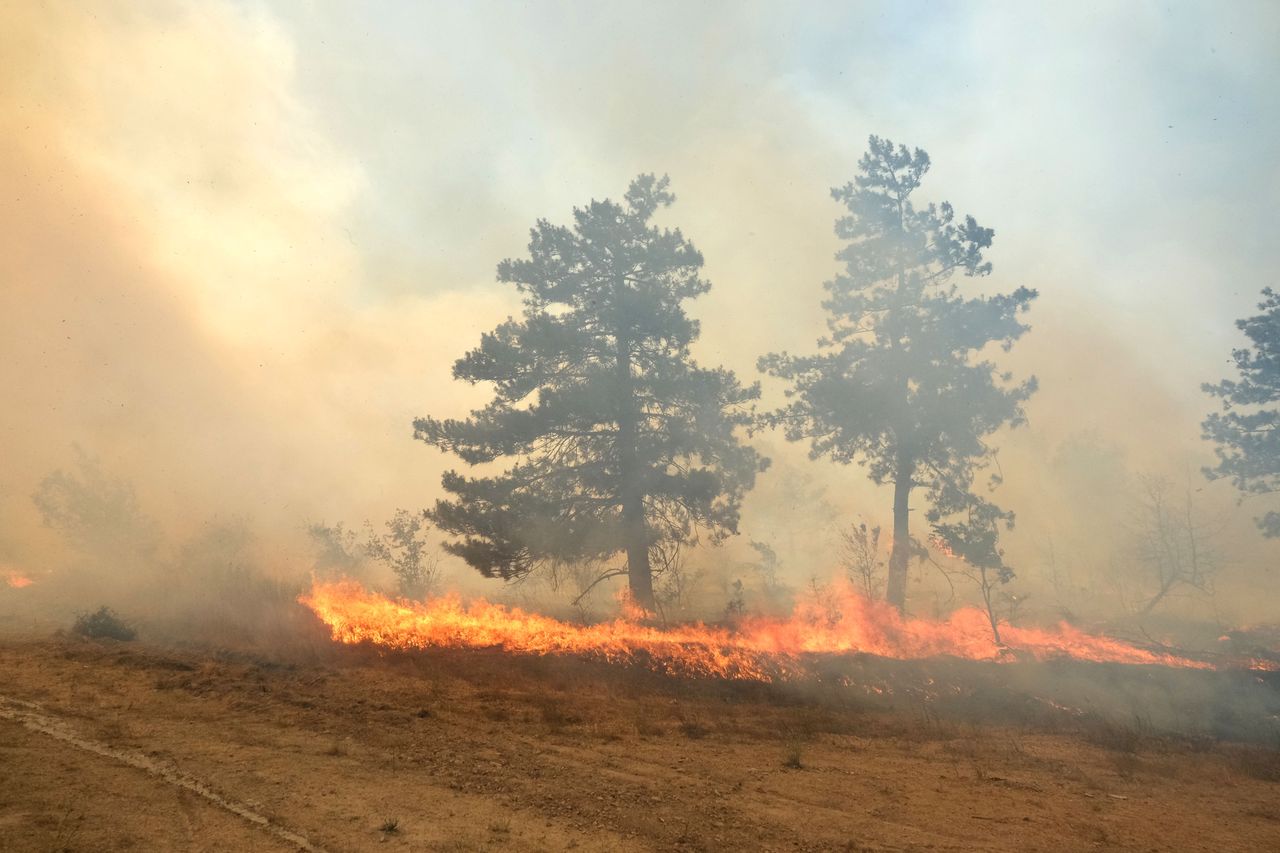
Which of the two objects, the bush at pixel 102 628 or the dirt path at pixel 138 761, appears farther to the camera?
the bush at pixel 102 628

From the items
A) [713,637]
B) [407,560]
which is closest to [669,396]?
[713,637]

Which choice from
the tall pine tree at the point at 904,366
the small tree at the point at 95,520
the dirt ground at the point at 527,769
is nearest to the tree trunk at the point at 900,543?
the tall pine tree at the point at 904,366

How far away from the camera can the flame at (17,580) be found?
1184 inches

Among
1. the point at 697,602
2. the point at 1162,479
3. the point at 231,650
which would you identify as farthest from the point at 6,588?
the point at 1162,479

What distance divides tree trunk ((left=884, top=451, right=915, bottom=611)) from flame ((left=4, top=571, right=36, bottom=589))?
1464 inches

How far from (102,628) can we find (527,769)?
14.4 metres

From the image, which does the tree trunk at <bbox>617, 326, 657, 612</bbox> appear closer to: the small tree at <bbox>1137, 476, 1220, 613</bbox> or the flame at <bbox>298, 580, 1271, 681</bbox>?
the flame at <bbox>298, 580, 1271, 681</bbox>

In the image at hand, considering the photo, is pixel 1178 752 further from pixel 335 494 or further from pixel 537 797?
pixel 335 494

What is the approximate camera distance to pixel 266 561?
31.6 meters

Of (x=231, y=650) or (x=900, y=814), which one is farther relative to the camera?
(x=231, y=650)

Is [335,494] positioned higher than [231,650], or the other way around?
[335,494]

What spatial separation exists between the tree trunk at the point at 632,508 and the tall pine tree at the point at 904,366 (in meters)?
7.30

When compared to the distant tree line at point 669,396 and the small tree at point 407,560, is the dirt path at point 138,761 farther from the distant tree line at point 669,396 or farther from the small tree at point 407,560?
the small tree at point 407,560

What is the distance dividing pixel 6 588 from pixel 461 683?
26.7 m
